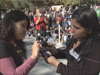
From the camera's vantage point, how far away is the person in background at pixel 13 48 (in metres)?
0.91

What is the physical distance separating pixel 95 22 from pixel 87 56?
29cm

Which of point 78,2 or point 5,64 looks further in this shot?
point 78,2

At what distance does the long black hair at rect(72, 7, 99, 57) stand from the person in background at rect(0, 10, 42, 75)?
39cm

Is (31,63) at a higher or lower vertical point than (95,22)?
lower

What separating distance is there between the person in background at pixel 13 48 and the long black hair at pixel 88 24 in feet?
1.29

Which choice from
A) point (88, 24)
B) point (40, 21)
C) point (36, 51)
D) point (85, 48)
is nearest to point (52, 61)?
point (36, 51)

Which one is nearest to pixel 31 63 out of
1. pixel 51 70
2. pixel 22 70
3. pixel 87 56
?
pixel 22 70

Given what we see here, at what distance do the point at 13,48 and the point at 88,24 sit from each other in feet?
2.14

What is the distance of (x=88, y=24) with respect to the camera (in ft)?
3.48

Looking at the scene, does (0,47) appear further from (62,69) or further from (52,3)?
(52,3)

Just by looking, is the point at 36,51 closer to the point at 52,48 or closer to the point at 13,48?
the point at 13,48

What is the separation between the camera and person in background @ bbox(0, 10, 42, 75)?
0.91 m

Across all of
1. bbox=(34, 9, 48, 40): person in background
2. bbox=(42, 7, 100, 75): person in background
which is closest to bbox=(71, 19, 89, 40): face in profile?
bbox=(42, 7, 100, 75): person in background

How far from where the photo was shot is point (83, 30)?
3.62 ft
